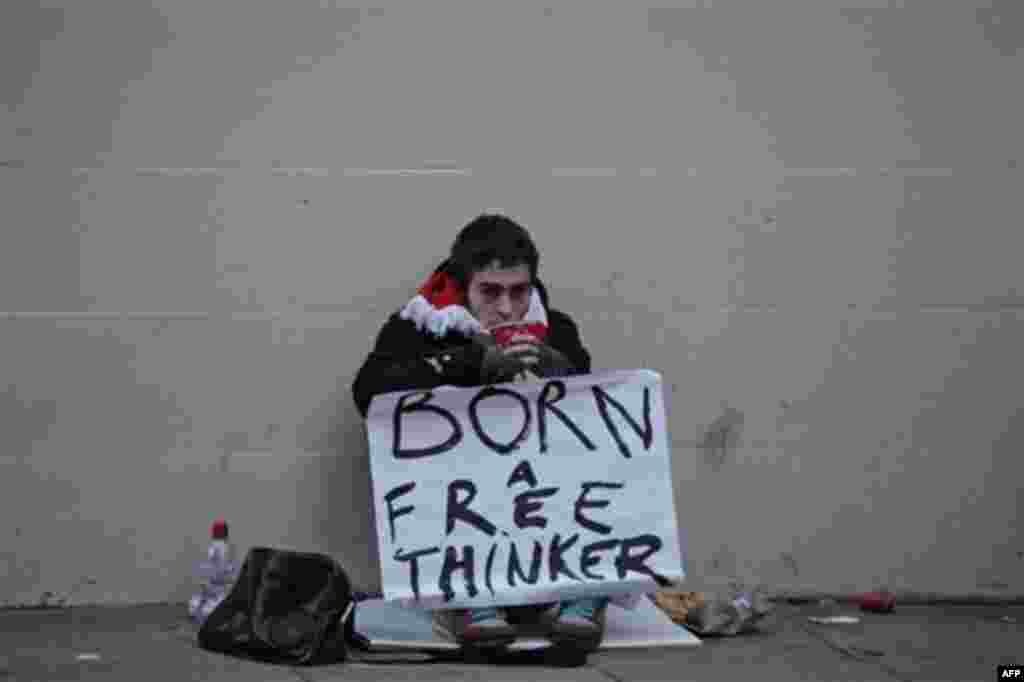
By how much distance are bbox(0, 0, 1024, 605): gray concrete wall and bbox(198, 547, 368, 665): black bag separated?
2.82 ft

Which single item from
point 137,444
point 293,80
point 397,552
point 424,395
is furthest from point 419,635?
point 293,80

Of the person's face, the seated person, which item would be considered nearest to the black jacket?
the seated person

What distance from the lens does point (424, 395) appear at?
741cm

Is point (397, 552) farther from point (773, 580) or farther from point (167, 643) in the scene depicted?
point (773, 580)

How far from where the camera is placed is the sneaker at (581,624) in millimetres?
7203

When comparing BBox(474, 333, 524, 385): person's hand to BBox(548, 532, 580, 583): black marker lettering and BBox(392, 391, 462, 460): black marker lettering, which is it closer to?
BBox(392, 391, 462, 460): black marker lettering

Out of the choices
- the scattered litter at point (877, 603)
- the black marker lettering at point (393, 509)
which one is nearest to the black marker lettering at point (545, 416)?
the black marker lettering at point (393, 509)

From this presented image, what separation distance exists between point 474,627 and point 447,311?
103cm

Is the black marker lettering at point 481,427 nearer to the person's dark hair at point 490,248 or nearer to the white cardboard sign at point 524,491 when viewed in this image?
the white cardboard sign at point 524,491

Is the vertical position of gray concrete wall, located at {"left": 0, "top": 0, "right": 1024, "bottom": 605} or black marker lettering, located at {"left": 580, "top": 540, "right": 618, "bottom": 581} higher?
gray concrete wall, located at {"left": 0, "top": 0, "right": 1024, "bottom": 605}

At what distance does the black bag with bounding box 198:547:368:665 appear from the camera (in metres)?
7.12

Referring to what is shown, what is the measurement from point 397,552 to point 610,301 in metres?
1.39

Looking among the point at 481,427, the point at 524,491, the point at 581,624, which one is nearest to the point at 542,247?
the point at 481,427

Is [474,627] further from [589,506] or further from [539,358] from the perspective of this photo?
[539,358]
